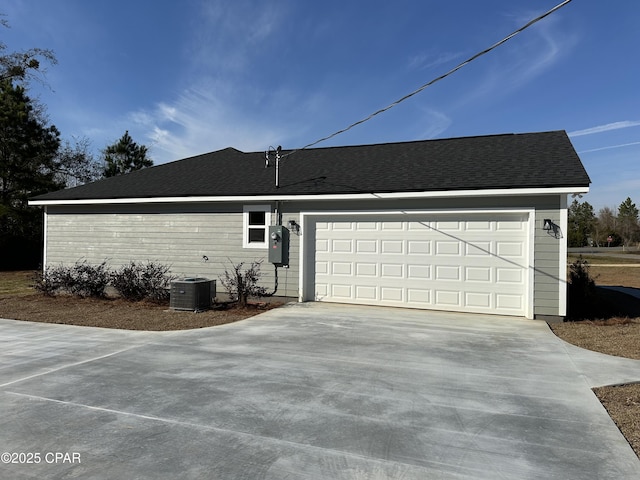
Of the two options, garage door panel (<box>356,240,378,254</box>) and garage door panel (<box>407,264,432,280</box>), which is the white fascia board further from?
garage door panel (<box>407,264,432,280</box>)

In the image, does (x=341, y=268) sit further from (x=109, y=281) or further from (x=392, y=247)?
(x=109, y=281)

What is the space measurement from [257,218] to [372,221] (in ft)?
10.5

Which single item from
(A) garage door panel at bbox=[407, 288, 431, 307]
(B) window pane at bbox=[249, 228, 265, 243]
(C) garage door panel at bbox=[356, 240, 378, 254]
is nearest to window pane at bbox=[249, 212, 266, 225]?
(B) window pane at bbox=[249, 228, 265, 243]

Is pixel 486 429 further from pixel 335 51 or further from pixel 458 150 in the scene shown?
pixel 335 51

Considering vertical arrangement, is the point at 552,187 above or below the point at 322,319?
above

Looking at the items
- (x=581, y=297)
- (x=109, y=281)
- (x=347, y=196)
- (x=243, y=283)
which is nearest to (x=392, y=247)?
(x=347, y=196)

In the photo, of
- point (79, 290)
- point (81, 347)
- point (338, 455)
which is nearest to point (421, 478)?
point (338, 455)

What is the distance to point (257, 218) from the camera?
10.7 metres

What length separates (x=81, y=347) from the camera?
5.96m

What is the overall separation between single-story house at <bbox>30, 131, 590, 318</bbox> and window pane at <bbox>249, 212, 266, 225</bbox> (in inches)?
1.2

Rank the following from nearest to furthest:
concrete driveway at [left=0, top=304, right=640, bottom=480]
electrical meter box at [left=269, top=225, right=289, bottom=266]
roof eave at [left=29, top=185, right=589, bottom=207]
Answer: concrete driveway at [left=0, top=304, right=640, bottom=480] → roof eave at [left=29, top=185, right=589, bottom=207] → electrical meter box at [left=269, top=225, right=289, bottom=266]

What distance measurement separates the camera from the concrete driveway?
2.81m

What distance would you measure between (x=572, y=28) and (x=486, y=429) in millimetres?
8517

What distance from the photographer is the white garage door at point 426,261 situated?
8609 mm
